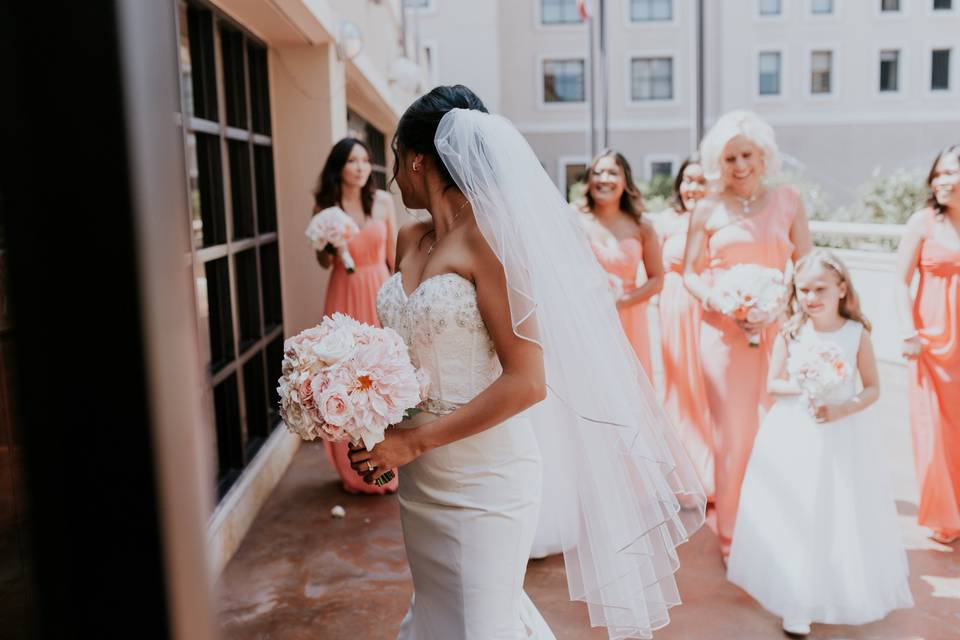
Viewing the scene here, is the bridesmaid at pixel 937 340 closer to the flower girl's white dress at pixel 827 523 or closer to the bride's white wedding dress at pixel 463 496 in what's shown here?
the flower girl's white dress at pixel 827 523

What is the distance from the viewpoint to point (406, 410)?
2.43 meters

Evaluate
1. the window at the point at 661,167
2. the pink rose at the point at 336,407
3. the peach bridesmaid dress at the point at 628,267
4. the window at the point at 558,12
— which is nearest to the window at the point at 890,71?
the window at the point at 661,167

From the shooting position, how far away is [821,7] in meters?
35.7

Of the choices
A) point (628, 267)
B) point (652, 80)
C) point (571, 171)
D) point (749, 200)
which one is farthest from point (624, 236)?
point (652, 80)

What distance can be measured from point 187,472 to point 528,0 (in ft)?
125

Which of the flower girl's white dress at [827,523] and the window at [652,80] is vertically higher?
the window at [652,80]

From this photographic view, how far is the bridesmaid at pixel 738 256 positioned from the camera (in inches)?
177

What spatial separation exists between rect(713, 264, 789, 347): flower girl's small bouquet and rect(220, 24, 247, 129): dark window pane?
3125 millimetres

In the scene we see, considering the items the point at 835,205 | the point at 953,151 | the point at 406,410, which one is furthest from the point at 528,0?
the point at 406,410

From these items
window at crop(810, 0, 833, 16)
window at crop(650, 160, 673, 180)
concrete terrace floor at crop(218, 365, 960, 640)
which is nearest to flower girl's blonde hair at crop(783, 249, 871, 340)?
concrete terrace floor at crop(218, 365, 960, 640)

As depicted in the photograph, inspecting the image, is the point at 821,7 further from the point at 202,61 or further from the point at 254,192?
the point at 202,61

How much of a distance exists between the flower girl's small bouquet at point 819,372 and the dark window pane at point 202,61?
3.28 metres

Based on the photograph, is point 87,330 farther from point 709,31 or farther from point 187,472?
point 709,31

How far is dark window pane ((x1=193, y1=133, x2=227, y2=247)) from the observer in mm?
5018
